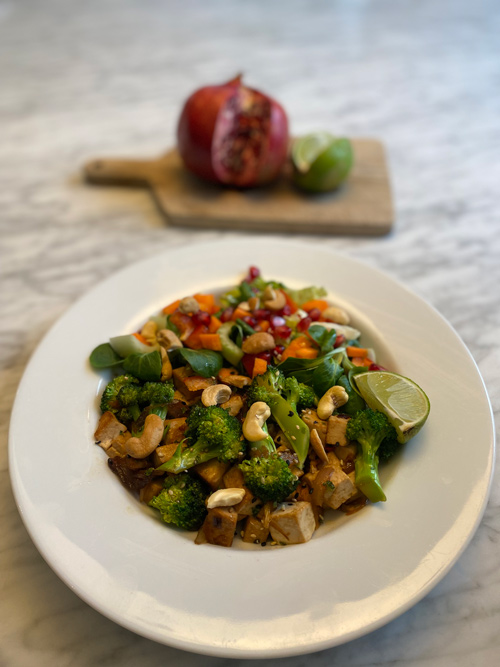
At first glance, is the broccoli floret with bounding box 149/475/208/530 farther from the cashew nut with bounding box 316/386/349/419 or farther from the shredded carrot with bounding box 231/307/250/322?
the shredded carrot with bounding box 231/307/250/322

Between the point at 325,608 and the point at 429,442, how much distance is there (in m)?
0.68


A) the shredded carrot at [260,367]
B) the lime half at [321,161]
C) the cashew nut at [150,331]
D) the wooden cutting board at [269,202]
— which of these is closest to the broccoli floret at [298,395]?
the shredded carrot at [260,367]

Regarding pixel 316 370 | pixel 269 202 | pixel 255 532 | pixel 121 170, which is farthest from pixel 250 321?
pixel 121 170

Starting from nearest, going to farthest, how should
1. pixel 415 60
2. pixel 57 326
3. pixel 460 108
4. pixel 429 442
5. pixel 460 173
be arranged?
pixel 429 442, pixel 57 326, pixel 460 173, pixel 460 108, pixel 415 60

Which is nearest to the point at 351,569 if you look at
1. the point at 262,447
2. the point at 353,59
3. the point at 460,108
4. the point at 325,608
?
the point at 325,608

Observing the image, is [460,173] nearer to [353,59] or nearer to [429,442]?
[353,59]

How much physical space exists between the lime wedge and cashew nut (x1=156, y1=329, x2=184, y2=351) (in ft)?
5.32

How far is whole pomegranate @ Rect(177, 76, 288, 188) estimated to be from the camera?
3.21 metres

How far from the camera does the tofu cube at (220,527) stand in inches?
69.4

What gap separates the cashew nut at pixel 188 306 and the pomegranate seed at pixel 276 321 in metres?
0.32

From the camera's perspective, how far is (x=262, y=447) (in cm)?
190

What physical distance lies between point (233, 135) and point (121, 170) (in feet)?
2.71

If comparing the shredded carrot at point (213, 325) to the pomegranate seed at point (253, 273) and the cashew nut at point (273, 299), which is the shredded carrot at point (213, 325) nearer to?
the cashew nut at point (273, 299)

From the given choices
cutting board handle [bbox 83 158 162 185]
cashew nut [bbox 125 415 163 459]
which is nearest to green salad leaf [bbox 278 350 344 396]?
cashew nut [bbox 125 415 163 459]
